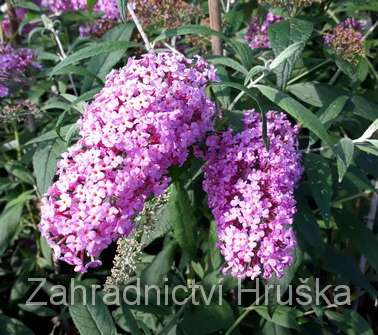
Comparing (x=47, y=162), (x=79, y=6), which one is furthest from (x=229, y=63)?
(x=79, y=6)

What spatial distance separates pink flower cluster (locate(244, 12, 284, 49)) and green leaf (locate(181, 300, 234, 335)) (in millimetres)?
1231

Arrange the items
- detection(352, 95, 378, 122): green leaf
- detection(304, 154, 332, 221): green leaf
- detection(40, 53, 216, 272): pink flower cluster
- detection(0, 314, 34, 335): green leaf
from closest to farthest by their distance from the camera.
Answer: detection(40, 53, 216, 272): pink flower cluster, detection(304, 154, 332, 221): green leaf, detection(352, 95, 378, 122): green leaf, detection(0, 314, 34, 335): green leaf

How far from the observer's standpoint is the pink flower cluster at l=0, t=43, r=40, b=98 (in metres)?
2.77

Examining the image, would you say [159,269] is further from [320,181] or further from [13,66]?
[13,66]

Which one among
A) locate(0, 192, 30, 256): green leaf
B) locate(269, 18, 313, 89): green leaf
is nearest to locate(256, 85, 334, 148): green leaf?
locate(269, 18, 313, 89): green leaf

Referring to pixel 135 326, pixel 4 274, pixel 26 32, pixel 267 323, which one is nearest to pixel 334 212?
pixel 267 323

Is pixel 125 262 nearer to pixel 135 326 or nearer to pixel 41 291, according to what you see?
pixel 135 326

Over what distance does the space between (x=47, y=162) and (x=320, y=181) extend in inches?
42.6

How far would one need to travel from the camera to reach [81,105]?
7.72 feet

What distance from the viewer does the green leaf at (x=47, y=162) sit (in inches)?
93.1

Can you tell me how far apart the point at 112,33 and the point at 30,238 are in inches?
52.6

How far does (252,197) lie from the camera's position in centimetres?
193

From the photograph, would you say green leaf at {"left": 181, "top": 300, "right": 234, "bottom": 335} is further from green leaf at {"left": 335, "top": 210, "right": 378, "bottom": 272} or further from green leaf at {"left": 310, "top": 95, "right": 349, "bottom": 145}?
green leaf at {"left": 310, "top": 95, "right": 349, "bottom": 145}

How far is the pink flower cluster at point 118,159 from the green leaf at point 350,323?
120 centimetres
